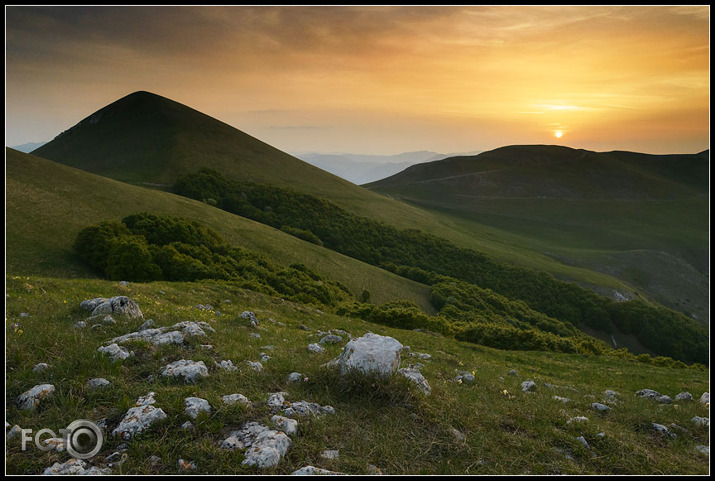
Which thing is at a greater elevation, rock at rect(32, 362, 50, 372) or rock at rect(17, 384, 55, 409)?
rock at rect(32, 362, 50, 372)

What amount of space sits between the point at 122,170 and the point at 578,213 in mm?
207562

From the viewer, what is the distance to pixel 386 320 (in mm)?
29859

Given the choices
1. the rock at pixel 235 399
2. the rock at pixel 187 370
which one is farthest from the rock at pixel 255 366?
the rock at pixel 235 399

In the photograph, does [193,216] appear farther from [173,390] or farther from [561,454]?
[561,454]

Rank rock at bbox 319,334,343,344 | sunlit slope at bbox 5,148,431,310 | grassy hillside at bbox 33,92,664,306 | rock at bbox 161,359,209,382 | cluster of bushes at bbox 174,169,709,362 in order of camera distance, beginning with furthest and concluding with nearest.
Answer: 1. grassy hillside at bbox 33,92,664,306
2. cluster of bushes at bbox 174,169,709,362
3. sunlit slope at bbox 5,148,431,310
4. rock at bbox 319,334,343,344
5. rock at bbox 161,359,209,382

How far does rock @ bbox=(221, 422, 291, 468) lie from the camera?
212 inches

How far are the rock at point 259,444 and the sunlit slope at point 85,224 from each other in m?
28.1

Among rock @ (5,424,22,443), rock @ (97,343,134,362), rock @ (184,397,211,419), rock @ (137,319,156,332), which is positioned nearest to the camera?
rock @ (5,424,22,443)

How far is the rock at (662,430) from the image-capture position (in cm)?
906

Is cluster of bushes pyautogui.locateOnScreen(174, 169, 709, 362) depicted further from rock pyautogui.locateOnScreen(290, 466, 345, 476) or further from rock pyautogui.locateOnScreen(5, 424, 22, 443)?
rock pyautogui.locateOnScreen(5, 424, 22, 443)

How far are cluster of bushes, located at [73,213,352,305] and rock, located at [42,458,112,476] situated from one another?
24.4 m

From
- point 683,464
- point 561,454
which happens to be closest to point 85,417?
point 561,454

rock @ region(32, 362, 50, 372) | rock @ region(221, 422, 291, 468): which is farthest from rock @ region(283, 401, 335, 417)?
rock @ region(32, 362, 50, 372)

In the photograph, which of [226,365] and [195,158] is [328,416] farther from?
[195,158]
